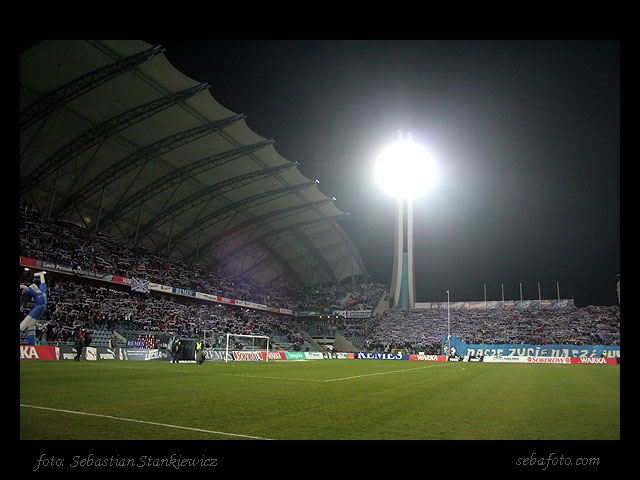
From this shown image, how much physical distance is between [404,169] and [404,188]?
394 cm

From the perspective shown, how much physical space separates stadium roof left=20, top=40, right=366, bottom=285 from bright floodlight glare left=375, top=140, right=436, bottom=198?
430 inches

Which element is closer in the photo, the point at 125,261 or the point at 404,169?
the point at 125,261

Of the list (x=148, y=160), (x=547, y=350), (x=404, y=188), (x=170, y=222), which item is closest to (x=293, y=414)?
(x=148, y=160)

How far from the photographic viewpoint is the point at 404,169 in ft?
222

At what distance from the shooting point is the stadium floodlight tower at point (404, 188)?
64375 mm

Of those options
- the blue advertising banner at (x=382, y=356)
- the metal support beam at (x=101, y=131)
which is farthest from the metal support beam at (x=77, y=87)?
the blue advertising banner at (x=382, y=356)

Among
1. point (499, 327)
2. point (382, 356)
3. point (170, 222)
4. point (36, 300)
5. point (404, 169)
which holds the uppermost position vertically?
point (404, 169)

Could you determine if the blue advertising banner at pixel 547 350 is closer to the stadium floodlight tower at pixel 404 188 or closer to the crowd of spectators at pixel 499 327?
the crowd of spectators at pixel 499 327

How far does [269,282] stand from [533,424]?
68787 mm

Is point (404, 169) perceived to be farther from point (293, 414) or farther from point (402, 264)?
point (293, 414)

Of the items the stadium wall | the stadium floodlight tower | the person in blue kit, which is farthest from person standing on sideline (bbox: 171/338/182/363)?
the stadium floodlight tower
